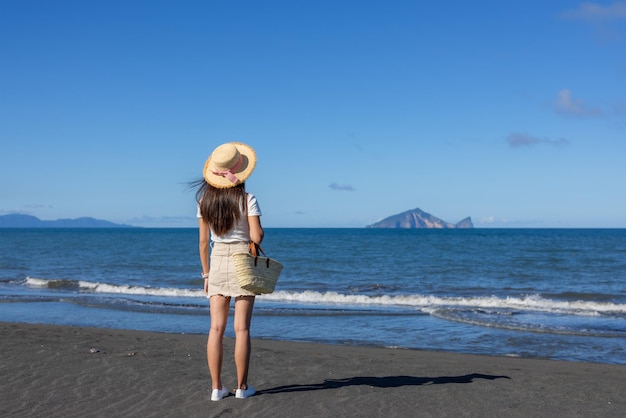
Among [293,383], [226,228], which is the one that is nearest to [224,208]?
[226,228]

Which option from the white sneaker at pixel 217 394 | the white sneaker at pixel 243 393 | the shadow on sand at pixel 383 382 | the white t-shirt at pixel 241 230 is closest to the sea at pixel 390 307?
the shadow on sand at pixel 383 382

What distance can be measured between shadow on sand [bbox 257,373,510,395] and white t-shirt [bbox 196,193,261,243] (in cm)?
154

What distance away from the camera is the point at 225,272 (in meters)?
5.45

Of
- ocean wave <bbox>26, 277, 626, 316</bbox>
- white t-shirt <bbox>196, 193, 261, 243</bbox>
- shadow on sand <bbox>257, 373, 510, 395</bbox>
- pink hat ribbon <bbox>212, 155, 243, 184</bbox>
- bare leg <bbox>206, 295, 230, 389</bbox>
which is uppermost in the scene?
pink hat ribbon <bbox>212, 155, 243, 184</bbox>

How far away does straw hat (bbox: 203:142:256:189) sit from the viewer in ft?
17.7

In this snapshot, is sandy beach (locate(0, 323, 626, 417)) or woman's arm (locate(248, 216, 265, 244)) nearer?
woman's arm (locate(248, 216, 265, 244))

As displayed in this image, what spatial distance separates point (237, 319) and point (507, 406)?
8.13ft

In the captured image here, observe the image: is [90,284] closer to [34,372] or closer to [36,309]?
[36,309]

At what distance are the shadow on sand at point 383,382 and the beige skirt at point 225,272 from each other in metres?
1.17

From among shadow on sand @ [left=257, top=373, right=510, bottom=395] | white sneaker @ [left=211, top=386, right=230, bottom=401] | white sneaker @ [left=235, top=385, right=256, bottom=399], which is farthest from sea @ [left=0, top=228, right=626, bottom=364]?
white sneaker @ [left=211, top=386, right=230, bottom=401]

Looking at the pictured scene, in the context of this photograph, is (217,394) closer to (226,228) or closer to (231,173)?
(226,228)

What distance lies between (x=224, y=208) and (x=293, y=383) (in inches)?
84.8

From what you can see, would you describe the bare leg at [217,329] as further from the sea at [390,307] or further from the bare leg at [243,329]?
the sea at [390,307]

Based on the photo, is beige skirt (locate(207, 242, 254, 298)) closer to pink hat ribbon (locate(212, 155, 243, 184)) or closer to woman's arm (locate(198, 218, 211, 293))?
woman's arm (locate(198, 218, 211, 293))
